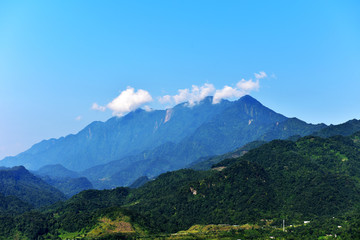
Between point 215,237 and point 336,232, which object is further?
point 215,237

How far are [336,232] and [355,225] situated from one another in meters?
11.3

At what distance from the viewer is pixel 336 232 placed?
18538cm

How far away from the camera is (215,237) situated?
654 feet

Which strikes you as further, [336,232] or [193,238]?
[193,238]

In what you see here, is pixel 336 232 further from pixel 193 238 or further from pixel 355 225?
pixel 193 238

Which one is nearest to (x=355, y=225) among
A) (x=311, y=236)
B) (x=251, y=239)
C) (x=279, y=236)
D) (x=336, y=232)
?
(x=336, y=232)

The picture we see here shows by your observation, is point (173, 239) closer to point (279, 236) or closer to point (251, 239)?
point (251, 239)

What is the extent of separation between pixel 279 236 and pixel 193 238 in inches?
1952

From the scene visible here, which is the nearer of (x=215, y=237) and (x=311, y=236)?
(x=311, y=236)

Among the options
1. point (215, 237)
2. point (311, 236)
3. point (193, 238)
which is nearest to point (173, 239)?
point (193, 238)

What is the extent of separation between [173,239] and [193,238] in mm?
11715

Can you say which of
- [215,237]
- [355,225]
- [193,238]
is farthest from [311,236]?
[193,238]

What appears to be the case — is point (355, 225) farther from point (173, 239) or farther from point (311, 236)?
point (173, 239)

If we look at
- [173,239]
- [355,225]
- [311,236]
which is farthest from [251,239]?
[355,225]
